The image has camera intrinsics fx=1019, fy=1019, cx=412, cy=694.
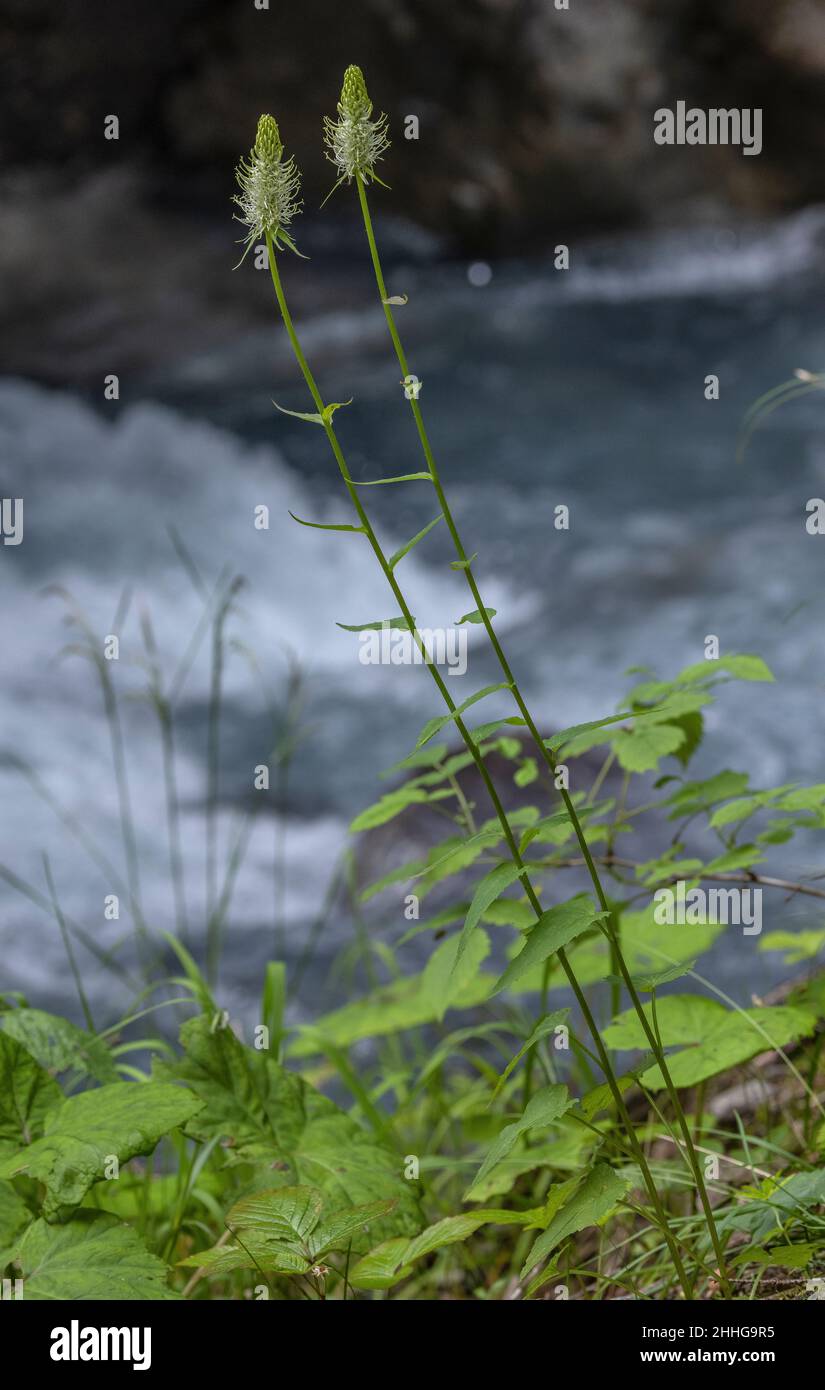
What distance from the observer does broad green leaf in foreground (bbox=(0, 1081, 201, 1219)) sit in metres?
0.59

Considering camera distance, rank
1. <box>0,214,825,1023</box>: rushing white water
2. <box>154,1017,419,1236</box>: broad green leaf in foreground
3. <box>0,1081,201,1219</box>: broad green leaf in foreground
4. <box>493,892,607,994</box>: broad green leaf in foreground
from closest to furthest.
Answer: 1. <box>493,892,607,994</box>: broad green leaf in foreground
2. <box>0,1081,201,1219</box>: broad green leaf in foreground
3. <box>154,1017,419,1236</box>: broad green leaf in foreground
4. <box>0,214,825,1023</box>: rushing white water

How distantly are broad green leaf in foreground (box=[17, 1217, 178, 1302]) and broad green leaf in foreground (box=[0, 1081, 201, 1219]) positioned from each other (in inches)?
0.6

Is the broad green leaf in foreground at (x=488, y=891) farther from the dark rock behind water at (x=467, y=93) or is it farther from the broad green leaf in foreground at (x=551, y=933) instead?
the dark rock behind water at (x=467, y=93)

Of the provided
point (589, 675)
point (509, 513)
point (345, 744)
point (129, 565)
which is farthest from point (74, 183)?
point (589, 675)

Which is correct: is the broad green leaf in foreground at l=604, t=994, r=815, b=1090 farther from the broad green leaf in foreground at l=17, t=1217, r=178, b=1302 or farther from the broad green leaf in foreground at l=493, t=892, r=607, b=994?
the broad green leaf in foreground at l=17, t=1217, r=178, b=1302

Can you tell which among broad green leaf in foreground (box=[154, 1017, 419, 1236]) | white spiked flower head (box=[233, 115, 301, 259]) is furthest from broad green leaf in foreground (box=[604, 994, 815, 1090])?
white spiked flower head (box=[233, 115, 301, 259])

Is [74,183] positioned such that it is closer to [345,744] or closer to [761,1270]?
[345,744]

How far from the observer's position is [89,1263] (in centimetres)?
59

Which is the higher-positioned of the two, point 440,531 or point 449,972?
point 440,531

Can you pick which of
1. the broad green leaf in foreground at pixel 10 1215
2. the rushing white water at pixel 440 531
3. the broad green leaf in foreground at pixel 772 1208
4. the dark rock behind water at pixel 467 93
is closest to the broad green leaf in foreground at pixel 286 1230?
the broad green leaf in foreground at pixel 10 1215

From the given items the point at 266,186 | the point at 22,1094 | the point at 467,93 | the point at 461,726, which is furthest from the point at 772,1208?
the point at 467,93

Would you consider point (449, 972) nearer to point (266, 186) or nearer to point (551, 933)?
point (551, 933)

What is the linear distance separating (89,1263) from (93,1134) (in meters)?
0.07
